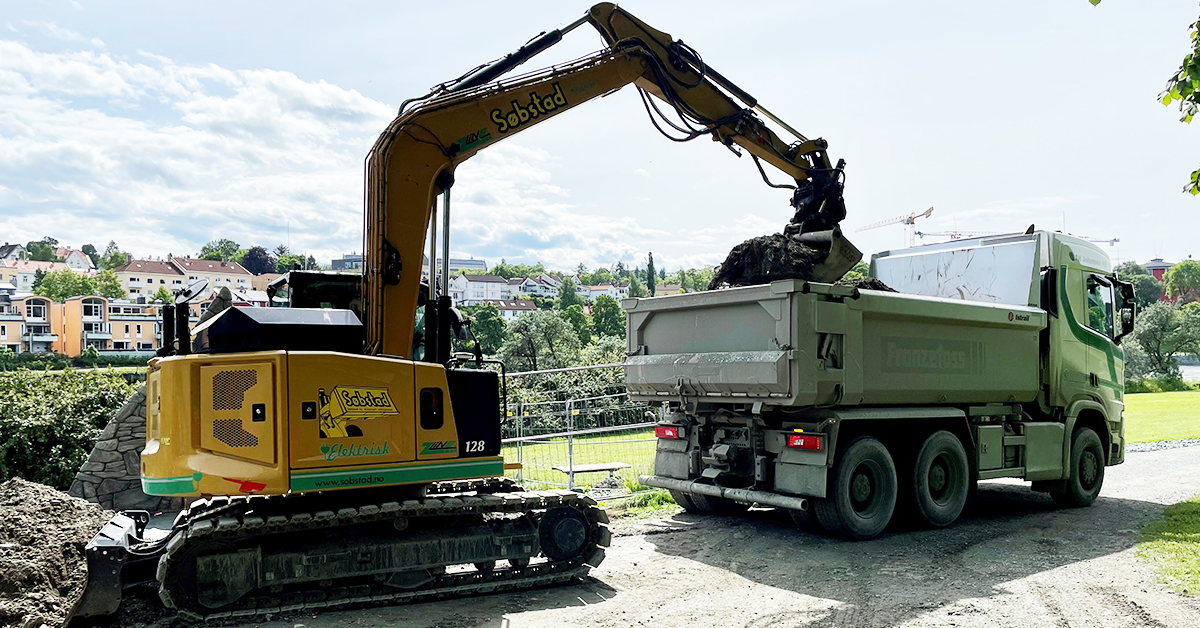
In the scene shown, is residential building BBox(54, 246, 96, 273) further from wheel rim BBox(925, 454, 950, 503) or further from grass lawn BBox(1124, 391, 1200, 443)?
wheel rim BBox(925, 454, 950, 503)

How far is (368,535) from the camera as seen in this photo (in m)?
6.78

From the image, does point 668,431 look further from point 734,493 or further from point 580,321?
point 580,321

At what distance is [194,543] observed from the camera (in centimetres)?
621

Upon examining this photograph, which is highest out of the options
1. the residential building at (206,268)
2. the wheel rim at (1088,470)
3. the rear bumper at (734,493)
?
the residential building at (206,268)

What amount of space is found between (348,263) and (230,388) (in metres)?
2.25

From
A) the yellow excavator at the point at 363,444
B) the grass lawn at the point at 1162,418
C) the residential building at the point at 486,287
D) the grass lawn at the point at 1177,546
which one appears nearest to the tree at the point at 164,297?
the yellow excavator at the point at 363,444

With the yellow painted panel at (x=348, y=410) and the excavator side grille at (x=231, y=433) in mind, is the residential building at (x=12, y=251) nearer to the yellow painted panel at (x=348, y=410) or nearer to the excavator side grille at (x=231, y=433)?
the excavator side grille at (x=231, y=433)

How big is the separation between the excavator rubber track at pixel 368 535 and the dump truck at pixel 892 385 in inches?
94.1

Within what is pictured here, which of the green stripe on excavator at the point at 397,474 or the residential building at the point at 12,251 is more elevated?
the residential building at the point at 12,251

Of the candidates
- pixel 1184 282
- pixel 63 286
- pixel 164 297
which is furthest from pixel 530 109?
pixel 1184 282

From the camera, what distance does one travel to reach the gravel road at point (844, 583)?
Result: 6426 millimetres

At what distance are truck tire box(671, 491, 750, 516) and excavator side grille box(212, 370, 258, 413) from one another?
18.7 feet

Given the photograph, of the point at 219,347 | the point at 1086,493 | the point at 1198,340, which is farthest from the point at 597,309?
the point at 219,347

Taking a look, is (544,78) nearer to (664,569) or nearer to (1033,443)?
(664,569)
